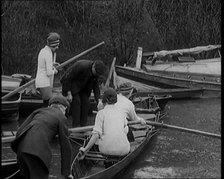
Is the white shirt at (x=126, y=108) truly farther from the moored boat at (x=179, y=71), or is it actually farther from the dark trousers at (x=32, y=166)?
the moored boat at (x=179, y=71)

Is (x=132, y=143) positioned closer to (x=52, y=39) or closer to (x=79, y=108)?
(x=79, y=108)

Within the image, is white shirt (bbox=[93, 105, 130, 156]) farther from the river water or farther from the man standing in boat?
the man standing in boat

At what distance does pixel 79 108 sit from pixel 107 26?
8076 mm

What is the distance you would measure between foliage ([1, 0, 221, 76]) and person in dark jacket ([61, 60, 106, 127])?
8.78ft

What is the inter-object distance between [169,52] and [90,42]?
2719 mm

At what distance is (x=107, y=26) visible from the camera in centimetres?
1471

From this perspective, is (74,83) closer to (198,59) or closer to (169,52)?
(169,52)

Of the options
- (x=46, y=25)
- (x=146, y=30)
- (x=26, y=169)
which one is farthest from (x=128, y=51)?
(x=26, y=169)

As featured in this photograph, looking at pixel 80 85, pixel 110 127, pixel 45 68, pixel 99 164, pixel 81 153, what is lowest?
pixel 99 164

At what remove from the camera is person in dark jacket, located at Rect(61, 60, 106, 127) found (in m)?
6.73

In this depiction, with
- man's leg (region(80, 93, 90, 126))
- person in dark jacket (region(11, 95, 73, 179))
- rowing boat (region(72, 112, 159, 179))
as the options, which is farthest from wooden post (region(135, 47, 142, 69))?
person in dark jacket (region(11, 95, 73, 179))

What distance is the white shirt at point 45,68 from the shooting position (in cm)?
648

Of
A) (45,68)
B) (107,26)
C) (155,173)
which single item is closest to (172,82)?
(107,26)

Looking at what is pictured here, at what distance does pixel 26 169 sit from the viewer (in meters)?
3.81
